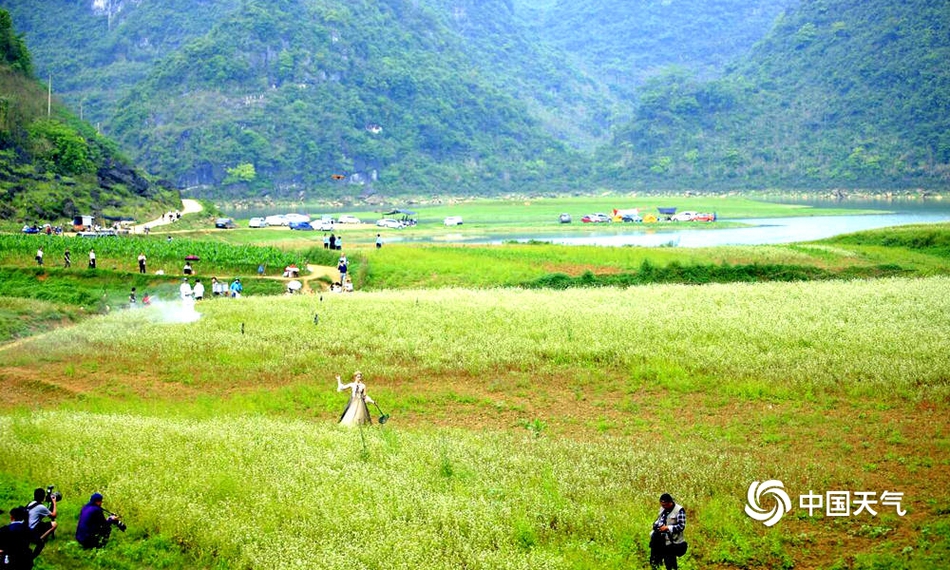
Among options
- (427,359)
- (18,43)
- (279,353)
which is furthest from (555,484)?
(18,43)

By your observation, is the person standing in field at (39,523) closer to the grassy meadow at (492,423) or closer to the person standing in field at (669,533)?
the grassy meadow at (492,423)

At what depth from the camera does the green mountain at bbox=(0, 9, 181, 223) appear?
81250mm

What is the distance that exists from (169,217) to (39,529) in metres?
82.1

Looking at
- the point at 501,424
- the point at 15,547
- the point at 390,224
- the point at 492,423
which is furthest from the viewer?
the point at 390,224

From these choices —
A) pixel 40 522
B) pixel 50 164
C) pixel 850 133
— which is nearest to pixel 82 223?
pixel 50 164

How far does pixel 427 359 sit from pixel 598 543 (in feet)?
49.4

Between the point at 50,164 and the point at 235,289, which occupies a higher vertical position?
the point at 50,164

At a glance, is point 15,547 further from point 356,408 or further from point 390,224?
→ point 390,224

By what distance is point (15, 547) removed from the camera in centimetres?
1462

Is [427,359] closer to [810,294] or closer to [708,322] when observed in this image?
[708,322]

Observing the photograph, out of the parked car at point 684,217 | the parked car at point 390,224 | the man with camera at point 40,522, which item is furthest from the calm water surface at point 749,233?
the man with camera at point 40,522

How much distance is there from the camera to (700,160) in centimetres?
18762

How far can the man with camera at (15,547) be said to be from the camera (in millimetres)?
14531

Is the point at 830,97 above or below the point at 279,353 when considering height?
above
